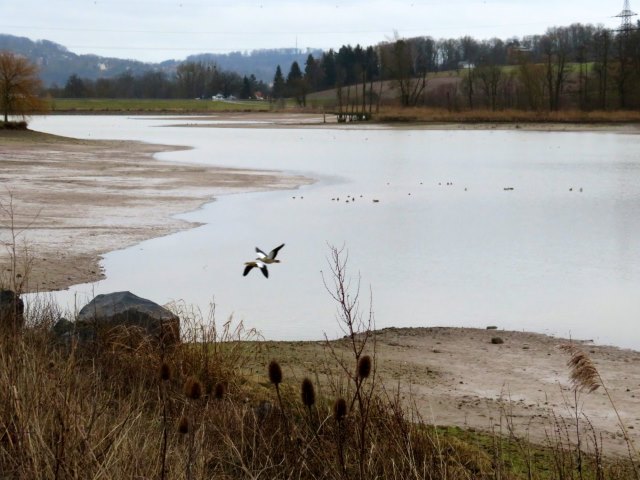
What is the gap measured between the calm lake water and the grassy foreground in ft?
8.88

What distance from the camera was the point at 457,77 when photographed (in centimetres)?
13512

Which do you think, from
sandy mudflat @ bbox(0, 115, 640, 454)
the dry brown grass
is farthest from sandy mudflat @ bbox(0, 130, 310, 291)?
the dry brown grass

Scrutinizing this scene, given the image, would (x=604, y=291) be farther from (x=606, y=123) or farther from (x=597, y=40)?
(x=597, y=40)

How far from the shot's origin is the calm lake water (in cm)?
1235

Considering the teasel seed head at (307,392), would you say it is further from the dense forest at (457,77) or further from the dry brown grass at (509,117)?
the dense forest at (457,77)

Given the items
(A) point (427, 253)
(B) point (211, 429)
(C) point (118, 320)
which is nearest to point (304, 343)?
(C) point (118, 320)

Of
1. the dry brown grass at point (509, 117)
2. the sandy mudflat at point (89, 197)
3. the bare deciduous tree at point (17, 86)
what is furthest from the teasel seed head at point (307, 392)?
the dry brown grass at point (509, 117)

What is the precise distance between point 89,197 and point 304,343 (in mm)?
14818

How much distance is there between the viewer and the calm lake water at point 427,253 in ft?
40.5

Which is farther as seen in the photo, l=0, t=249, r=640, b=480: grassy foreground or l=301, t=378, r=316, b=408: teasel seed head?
l=0, t=249, r=640, b=480: grassy foreground

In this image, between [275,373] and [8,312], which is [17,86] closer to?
[8,312]

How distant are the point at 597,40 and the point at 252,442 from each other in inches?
3880

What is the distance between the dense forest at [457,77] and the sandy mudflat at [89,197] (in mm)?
53239

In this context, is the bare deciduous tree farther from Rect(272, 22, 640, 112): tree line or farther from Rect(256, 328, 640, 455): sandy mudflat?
Rect(256, 328, 640, 455): sandy mudflat
